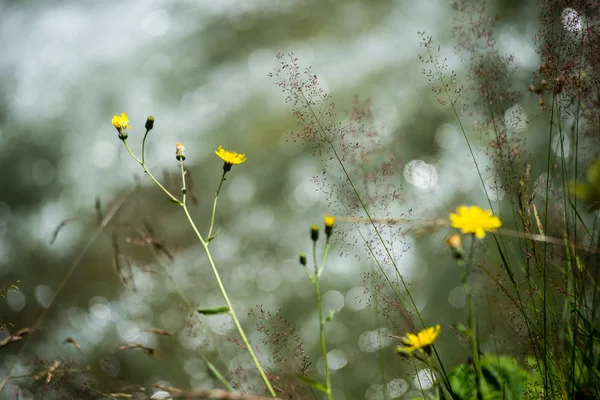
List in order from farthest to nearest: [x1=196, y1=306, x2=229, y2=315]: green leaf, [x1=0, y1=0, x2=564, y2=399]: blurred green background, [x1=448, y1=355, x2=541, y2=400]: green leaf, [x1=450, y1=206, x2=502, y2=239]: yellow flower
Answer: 1. [x1=0, y1=0, x2=564, y2=399]: blurred green background
2. [x1=448, y1=355, x2=541, y2=400]: green leaf
3. [x1=196, y1=306, x2=229, y2=315]: green leaf
4. [x1=450, y1=206, x2=502, y2=239]: yellow flower

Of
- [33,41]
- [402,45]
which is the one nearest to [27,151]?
[33,41]

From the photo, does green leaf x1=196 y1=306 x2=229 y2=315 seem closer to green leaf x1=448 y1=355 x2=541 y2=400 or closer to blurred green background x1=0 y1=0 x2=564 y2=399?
green leaf x1=448 y1=355 x2=541 y2=400

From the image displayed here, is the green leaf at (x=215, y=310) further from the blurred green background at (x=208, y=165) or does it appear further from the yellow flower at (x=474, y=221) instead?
the blurred green background at (x=208, y=165)

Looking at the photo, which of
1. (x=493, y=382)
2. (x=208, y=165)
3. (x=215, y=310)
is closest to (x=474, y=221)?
(x=215, y=310)

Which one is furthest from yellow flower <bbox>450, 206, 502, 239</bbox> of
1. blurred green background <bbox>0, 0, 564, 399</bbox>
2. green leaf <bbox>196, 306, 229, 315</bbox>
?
blurred green background <bbox>0, 0, 564, 399</bbox>

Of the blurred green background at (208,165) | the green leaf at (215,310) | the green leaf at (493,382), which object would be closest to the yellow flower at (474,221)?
the green leaf at (215,310)

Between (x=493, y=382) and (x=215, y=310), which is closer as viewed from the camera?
(x=215, y=310)

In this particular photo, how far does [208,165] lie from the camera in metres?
5.64

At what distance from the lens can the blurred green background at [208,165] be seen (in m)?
4.37

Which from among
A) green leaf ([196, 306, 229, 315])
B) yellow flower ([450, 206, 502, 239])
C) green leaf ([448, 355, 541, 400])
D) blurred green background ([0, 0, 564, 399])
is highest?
blurred green background ([0, 0, 564, 399])

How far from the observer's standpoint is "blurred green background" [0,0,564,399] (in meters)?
4.37

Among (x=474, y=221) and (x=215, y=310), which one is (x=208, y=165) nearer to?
(x=215, y=310)

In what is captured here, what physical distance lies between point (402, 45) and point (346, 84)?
0.75 meters

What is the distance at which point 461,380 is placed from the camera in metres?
1.74
